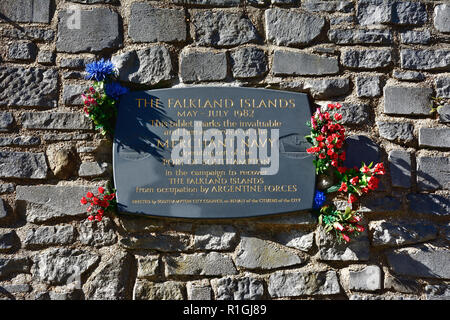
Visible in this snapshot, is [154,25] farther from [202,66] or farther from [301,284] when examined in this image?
[301,284]

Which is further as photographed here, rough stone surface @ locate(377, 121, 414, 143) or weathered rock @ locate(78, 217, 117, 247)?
rough stone surface @ locate(377, 121, 414, 143)

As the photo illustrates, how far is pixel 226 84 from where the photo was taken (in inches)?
105

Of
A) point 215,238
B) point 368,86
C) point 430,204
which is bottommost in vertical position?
point 215,238

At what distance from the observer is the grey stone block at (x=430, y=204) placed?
2.59 metres

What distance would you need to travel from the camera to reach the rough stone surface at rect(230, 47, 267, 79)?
105 inches

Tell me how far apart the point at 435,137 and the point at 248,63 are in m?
1.24

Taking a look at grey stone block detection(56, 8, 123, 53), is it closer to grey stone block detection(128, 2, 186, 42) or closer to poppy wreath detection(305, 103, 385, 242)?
grey stone block detection(128, 2, 186, 42)

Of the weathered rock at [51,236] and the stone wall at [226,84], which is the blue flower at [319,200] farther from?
the weathered rock at [51,236]

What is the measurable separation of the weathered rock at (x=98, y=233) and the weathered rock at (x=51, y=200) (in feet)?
0.31

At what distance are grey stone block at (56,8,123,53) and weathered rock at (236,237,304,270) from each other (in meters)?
1.46

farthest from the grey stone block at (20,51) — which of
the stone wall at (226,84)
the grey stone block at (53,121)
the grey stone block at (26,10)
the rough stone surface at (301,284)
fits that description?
the rough stone surface at (301,284)

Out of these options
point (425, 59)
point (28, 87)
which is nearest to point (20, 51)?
point (28, 87)

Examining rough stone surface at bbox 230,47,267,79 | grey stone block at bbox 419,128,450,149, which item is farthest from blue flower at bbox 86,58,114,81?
grey stone block at bbox 419,128,450,149

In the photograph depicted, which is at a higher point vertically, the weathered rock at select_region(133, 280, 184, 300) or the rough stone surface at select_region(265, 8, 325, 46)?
the rough stone surface at select_region(265, 8, 325, 46)
